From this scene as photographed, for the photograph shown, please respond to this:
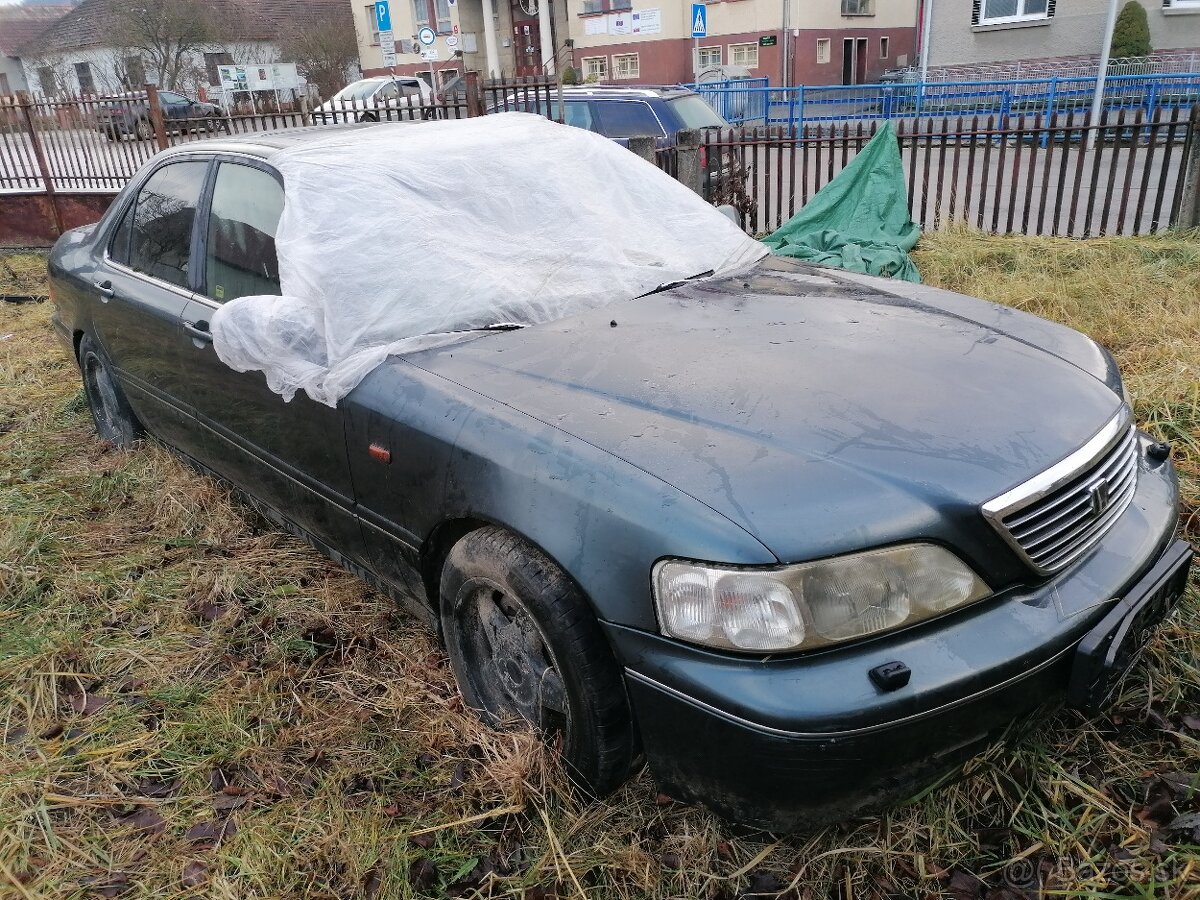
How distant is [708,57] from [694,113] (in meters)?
20.8

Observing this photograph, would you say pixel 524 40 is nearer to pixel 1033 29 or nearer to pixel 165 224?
pixel 1033 29

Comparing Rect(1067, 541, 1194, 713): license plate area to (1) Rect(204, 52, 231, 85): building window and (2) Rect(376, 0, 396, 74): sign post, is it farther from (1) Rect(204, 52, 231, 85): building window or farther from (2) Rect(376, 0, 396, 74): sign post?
(1) Rect(204, 52, 231, 85): building window

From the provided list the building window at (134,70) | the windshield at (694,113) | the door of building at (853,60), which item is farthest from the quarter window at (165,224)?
the building window at (134,70)

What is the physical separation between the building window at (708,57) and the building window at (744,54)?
0.49 meters

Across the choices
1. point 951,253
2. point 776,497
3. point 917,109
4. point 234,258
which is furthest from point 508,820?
point 917,109

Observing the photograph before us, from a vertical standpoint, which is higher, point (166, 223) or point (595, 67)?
point (595, 67)

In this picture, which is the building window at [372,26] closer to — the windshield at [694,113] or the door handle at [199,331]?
the windshield at [694,113]

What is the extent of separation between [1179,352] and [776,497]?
352 centimetres

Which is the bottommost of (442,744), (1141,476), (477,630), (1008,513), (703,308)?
(442,744)

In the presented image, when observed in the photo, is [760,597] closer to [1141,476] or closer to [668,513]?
[668,513]

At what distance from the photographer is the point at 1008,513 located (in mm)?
1779

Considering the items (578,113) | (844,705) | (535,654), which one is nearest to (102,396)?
(535,654)

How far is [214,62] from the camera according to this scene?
110 feet

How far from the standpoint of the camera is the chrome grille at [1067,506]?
1.81 m
